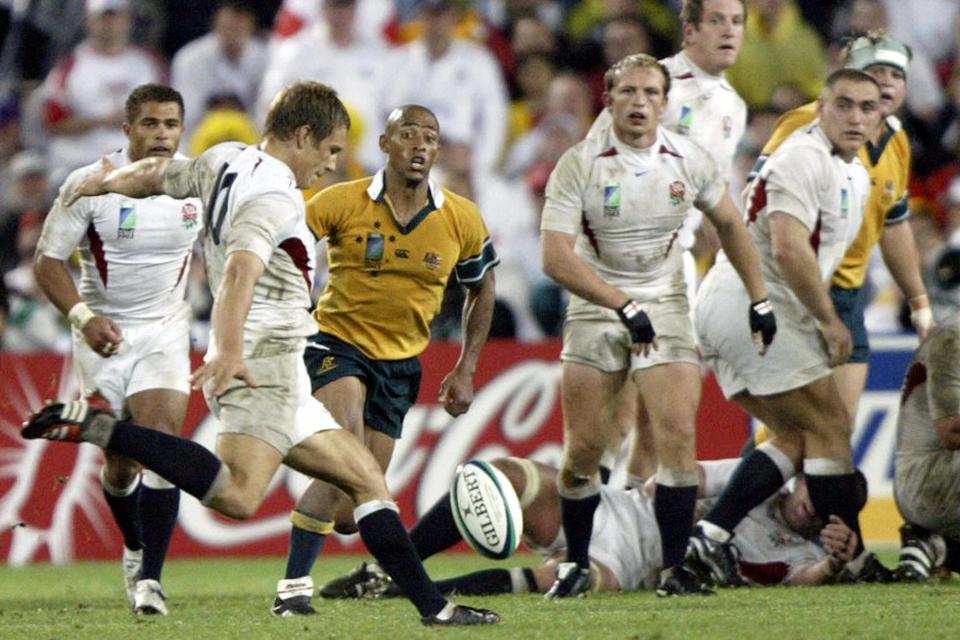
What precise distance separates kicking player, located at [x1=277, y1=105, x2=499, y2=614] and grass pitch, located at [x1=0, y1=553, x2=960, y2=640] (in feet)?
2.56

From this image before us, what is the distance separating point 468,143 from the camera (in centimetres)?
1332

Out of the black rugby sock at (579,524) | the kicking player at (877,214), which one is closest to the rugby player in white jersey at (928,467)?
the kicking player at (877,214)

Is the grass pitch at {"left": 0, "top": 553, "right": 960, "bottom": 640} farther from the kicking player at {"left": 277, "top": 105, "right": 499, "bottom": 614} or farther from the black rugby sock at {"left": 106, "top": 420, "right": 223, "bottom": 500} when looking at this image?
the kicking player at {"left": 277, "top": 105, "right": 499, "bottom": 614}

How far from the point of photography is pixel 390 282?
800cm

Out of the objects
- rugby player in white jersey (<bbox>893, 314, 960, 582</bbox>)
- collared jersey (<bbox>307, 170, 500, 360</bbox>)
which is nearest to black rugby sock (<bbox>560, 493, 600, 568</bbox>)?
collared jersey (<bbox>307, 170, 500, 360</bbox>)

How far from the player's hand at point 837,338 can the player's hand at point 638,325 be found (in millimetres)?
959

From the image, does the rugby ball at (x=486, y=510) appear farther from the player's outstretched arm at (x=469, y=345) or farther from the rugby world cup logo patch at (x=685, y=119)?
the rugby world cup logo patch at (x=685, y=119)

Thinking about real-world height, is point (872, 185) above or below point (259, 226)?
above

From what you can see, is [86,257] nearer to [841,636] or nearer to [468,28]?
[841,636]

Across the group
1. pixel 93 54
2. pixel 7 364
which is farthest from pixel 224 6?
pixel 7 364

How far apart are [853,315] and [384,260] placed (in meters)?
2.38

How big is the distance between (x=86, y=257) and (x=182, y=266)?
41 cm

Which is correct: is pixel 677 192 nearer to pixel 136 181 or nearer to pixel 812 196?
pixel 812 196

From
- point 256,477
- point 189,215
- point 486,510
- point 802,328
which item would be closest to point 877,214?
point 802,328
